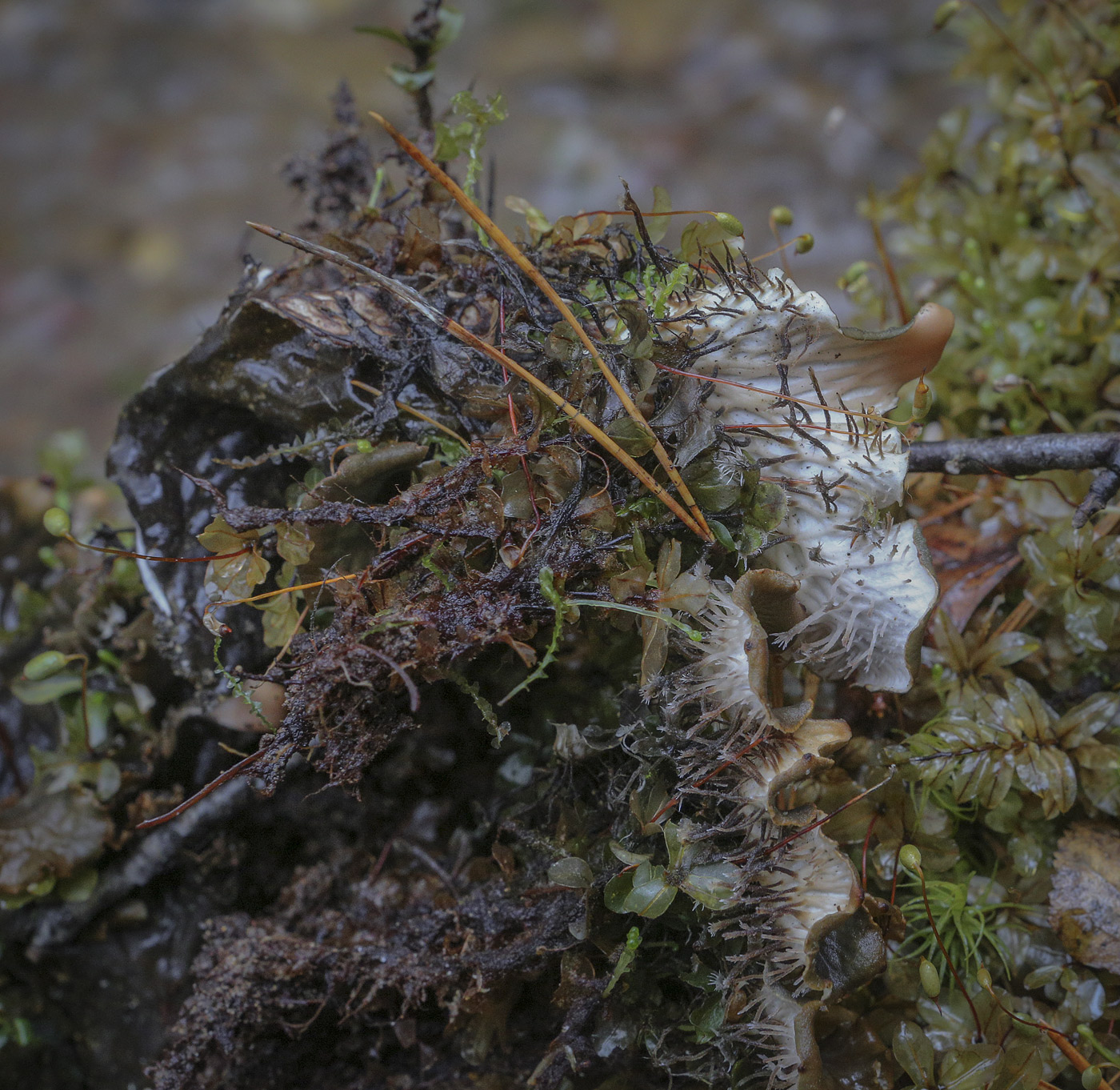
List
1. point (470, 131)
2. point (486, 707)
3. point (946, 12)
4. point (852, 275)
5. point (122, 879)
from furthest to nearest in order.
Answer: point (946, 12) → point (852, 275) → point (122, 879) → point (470, 131) → point (486, 707)

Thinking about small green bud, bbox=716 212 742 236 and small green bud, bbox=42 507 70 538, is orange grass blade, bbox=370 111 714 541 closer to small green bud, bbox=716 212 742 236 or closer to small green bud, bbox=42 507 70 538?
small green bud, bbox=716 212 742 236

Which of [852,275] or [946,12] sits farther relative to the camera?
[946,12]

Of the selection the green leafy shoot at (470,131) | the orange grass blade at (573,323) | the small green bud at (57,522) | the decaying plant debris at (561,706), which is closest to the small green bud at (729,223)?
the decaying plant debris at (561,706)

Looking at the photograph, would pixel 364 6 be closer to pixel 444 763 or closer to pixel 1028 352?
pixel 1028 352

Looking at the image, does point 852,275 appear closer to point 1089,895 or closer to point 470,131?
point 470,131

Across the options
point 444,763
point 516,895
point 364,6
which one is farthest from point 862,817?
point 364,6

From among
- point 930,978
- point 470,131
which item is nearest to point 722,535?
point 930,978
